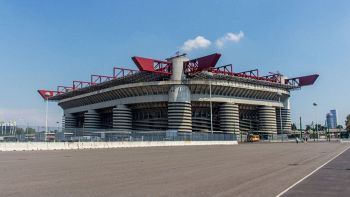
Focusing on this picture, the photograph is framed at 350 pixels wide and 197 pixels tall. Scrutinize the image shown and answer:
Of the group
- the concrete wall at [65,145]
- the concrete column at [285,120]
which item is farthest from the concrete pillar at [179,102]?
the concrete column at [285,120]

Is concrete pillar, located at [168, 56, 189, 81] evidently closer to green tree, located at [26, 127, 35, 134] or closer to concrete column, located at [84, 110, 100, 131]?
concrete column, located at [84, 110, 100, 131]

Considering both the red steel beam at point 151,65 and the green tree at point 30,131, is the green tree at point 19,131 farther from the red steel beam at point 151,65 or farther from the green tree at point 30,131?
the red steel beam at point 151,65

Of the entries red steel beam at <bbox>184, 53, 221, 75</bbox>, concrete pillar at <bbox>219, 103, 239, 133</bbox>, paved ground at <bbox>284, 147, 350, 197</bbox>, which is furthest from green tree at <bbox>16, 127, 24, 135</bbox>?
concrete pillar at <bbox>219, 103, 239, 133</bbox>

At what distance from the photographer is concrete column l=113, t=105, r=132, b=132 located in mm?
104125

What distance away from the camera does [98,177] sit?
1418cm

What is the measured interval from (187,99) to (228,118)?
554 inches

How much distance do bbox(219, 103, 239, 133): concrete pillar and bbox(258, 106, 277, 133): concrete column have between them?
14.0 m

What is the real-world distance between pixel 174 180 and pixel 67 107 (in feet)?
423

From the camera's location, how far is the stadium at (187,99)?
9569cm

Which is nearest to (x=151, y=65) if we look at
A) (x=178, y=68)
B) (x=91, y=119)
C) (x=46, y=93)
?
(x=178, y=68)

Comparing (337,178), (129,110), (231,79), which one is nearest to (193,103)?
(231,79)

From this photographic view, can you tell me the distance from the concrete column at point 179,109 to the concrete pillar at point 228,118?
10969 millimetres

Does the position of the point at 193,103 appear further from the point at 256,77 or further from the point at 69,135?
the point at 69,135

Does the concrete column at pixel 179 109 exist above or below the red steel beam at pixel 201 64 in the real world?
below
